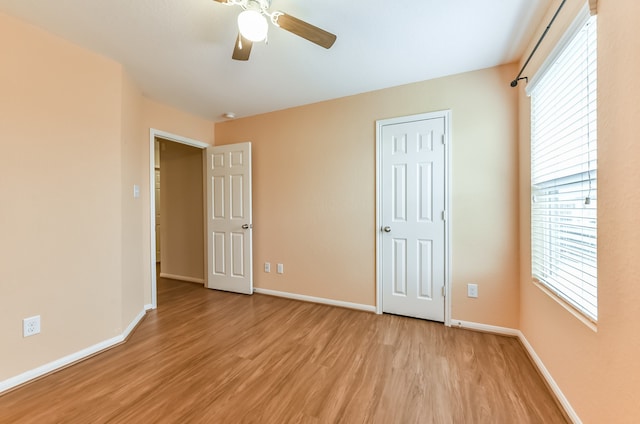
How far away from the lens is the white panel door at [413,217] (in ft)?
8.20

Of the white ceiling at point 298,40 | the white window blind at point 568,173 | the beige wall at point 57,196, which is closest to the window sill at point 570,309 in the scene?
the white window blind at point 568,173

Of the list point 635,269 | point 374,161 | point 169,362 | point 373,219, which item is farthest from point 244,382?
point 374,161

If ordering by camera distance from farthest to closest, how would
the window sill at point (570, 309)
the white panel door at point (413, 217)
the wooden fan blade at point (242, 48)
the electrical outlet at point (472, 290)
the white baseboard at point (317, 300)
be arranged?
the white baseboard at point (317, 300)
the white panel door at point (413, 217)
the electrical outlet at point (472, 290)
the wooden fan blade at point (242, 48)
the window sill at point (570, 309)

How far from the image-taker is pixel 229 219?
11.6 ft

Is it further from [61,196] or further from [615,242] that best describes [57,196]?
[615,242]

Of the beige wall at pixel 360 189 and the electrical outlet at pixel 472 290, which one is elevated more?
the beige wall at pixel 360 189

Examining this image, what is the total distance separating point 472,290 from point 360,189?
1469mm

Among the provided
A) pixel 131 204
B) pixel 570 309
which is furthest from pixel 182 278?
pixel 570 309

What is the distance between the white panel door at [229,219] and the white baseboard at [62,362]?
1282 mm

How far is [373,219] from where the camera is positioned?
2.81m

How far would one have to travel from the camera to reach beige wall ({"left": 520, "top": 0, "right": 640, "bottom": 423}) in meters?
0.96

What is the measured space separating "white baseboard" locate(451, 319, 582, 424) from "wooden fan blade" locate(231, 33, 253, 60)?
2791 millimetres

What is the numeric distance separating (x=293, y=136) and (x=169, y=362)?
8.54 feet

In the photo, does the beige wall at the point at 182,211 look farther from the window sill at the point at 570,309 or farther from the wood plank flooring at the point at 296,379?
the window sill at the point at 570,309
